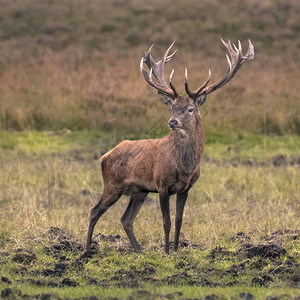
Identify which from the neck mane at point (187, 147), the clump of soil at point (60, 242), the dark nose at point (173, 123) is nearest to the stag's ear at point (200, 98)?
the neck mane at point (187, 147)

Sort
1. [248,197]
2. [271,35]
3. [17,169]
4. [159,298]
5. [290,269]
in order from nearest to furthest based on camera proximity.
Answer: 1. [159,298]
2. [290,269]
3. [248,197]
4. [17,169]
5. [271,35]

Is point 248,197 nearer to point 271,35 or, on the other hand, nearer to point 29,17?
point 271,35

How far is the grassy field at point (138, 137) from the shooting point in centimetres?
812

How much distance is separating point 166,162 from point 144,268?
4.32 feet

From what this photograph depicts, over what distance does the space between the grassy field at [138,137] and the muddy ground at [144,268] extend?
23mm

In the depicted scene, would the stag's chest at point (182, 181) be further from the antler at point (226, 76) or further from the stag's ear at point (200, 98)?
the antler at point (226, 76)

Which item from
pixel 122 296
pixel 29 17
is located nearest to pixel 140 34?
pixel 29 17

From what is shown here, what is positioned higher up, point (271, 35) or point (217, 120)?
point (271, 35)

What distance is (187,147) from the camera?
887cm

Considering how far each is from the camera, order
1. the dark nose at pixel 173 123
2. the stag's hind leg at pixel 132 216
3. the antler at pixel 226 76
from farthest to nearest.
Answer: the stag's hind leg at pixel 132 216 < the antler at pixel 226 76 < the dark nose at pixel 173 123

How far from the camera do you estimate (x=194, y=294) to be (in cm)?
723

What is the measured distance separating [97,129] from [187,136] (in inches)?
411

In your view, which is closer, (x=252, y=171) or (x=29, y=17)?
(x=252, y=171)

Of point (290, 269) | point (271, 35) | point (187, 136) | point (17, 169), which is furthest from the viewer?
point (271, 35)
